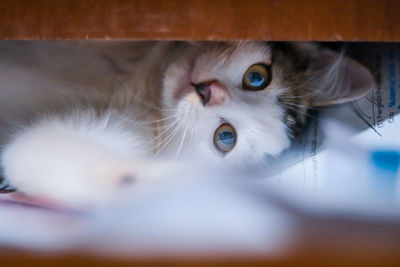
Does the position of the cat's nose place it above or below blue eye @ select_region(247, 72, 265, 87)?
below

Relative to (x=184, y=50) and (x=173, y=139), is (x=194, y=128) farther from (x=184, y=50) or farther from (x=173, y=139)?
(x=184, y=50)

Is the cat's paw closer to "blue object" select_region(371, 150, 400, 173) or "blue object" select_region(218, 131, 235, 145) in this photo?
"blue object" select_region(218, 131, 235, 145)

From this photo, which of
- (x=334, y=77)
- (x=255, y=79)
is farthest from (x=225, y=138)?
(x=334, y=77)

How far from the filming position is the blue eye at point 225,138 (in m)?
0.75

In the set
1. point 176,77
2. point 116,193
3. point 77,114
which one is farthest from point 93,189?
point 176,77

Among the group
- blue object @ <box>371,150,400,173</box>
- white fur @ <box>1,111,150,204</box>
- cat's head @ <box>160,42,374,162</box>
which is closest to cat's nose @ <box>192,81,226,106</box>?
cat's head @ <box>160,42,374,162</box>

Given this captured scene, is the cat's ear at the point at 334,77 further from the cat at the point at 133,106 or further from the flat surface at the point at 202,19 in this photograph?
the flat surface at the point at 202,19

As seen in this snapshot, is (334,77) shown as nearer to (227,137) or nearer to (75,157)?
(227,137)

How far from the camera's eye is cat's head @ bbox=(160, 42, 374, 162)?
75 cm

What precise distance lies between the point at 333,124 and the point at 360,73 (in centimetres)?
11

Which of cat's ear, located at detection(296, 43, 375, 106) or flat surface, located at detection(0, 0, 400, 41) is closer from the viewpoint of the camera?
flat surface, located at detection(0, 0, 400, 41)

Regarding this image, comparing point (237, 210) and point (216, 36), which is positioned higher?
point (216, 36)

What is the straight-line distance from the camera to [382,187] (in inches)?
29.4

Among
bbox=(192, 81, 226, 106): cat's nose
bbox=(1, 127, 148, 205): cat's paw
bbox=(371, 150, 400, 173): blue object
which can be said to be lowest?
bbox=(1, 127, 148, 205): cat's paw
